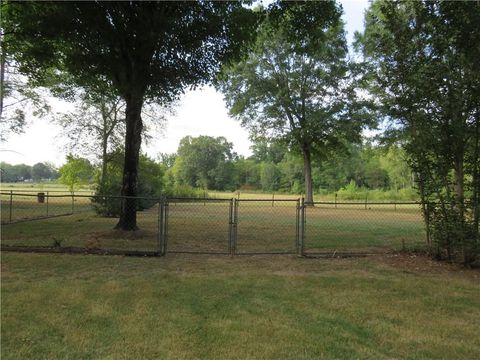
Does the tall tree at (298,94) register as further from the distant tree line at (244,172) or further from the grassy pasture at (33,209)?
the distant tree line at (244,172)

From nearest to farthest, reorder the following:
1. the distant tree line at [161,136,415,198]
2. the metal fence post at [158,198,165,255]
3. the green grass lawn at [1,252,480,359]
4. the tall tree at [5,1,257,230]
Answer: the green grass lawn at [1,252,480,359] < the metal fence post at [158,198,165,255] < the tall tree at [5,1,257,230] < the distant tree line at [161,136,415,198]

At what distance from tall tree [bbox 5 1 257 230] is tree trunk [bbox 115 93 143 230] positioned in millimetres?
28

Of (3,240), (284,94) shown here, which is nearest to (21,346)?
(3,240)

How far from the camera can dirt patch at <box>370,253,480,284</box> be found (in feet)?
A: 25.3

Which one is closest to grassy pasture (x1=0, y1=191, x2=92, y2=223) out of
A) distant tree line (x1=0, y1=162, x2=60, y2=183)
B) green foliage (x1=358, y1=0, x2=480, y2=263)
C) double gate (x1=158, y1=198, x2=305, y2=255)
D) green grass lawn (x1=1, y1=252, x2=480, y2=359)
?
double gate (x1=158, y1=198, x2=305, y2=255)

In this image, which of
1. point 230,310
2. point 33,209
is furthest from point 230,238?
point 33,209

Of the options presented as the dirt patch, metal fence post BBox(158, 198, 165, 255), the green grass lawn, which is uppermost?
metal fence post BBox(158, 198, 165, 255)

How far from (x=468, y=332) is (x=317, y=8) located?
10885 millimetres

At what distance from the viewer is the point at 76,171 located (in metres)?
35.0

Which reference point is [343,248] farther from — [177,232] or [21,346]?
[21,346]

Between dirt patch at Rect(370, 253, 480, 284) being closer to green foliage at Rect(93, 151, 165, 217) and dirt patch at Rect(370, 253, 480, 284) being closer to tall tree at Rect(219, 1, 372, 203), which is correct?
green foliage at Rect(93, 151, 165, 217)

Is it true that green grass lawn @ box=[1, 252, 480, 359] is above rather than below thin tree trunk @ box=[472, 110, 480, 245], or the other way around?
below

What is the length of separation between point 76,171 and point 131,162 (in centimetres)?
2549

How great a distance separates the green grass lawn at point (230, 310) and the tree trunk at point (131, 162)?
12.8 feet
